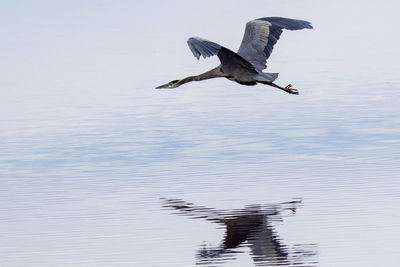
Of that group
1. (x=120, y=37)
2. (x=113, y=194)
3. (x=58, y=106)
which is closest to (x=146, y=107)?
(x=58, y=106)

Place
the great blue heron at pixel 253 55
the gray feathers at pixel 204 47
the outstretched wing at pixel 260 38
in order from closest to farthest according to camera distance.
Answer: the gray feathers at pixel 204 47 < the great blue heron at pixel 253 55 < the outstretched wing at pixel 260 38

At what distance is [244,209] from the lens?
14.9m

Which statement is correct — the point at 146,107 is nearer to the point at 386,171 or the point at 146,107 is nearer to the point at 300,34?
the point at 386,171

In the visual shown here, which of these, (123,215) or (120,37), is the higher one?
(120,37)

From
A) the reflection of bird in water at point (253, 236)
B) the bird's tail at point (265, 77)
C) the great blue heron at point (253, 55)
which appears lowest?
the reflection of bird in water at point (253, 236)

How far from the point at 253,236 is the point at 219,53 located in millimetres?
2975

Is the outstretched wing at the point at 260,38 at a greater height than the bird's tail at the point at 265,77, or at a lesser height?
greater

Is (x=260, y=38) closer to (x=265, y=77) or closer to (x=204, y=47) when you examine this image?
(x=265, y=77)

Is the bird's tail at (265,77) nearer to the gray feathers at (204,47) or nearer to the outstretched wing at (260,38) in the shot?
the outstretched wing at (260,38)

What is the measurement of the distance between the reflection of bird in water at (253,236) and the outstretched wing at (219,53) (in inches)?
71.2

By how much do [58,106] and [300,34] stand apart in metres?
12.3

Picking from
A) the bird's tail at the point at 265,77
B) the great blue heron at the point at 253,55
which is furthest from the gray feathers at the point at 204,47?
the bird's tail at the point at 265,77

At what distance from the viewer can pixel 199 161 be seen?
17844mm

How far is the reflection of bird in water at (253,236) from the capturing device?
12.9 meters
